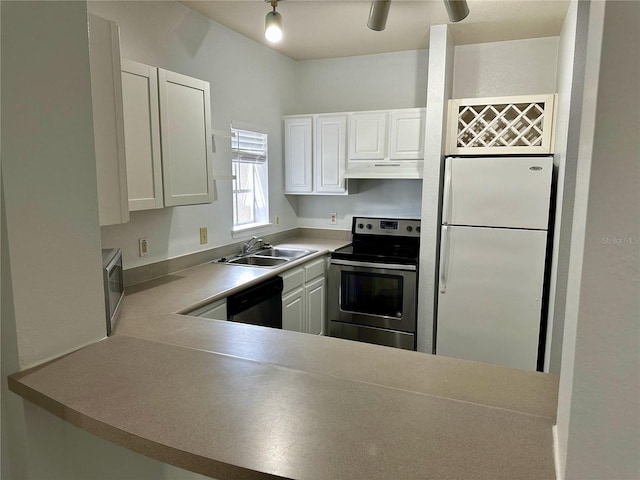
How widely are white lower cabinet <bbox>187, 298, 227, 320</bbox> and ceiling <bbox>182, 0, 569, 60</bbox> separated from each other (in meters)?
1.88

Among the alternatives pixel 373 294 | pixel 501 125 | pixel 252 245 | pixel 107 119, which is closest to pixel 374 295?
pixel 373 294

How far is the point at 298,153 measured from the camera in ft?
13.1

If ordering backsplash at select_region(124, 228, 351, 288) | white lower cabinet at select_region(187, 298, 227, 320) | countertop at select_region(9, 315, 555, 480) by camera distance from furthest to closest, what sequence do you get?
backsplash at select_region(124, 228, 351, 288) → white lower cabinet at select_region(187, 298, 227, 320) → countertop at select_region(9, 315, 555, 480)

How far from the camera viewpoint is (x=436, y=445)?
2.60 feet

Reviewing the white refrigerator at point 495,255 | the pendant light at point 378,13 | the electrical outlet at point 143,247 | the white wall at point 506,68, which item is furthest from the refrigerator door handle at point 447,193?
the electrical outlet at point 143,247

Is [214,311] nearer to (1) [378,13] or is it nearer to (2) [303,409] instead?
(2) [303,409]

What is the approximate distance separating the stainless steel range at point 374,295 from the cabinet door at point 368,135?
0.83m

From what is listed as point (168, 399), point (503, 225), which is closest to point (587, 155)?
point (168, 399)

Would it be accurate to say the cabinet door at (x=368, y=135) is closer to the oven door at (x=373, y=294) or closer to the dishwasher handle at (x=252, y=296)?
the oven door at (x=373, y=294)

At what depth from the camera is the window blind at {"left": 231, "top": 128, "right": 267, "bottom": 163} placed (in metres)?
3.48

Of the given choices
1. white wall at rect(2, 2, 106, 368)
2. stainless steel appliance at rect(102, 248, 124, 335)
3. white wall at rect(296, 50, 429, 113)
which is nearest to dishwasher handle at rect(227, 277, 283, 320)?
stainless steel appliance at rect(102, 248, 124, 335)

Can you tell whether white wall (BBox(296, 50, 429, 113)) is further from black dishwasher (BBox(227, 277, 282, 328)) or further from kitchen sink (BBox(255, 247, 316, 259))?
black dishwasher (BBox(227, 277, 282, 328))

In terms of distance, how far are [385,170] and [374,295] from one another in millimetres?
1054

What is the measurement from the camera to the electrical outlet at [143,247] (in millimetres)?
2553
